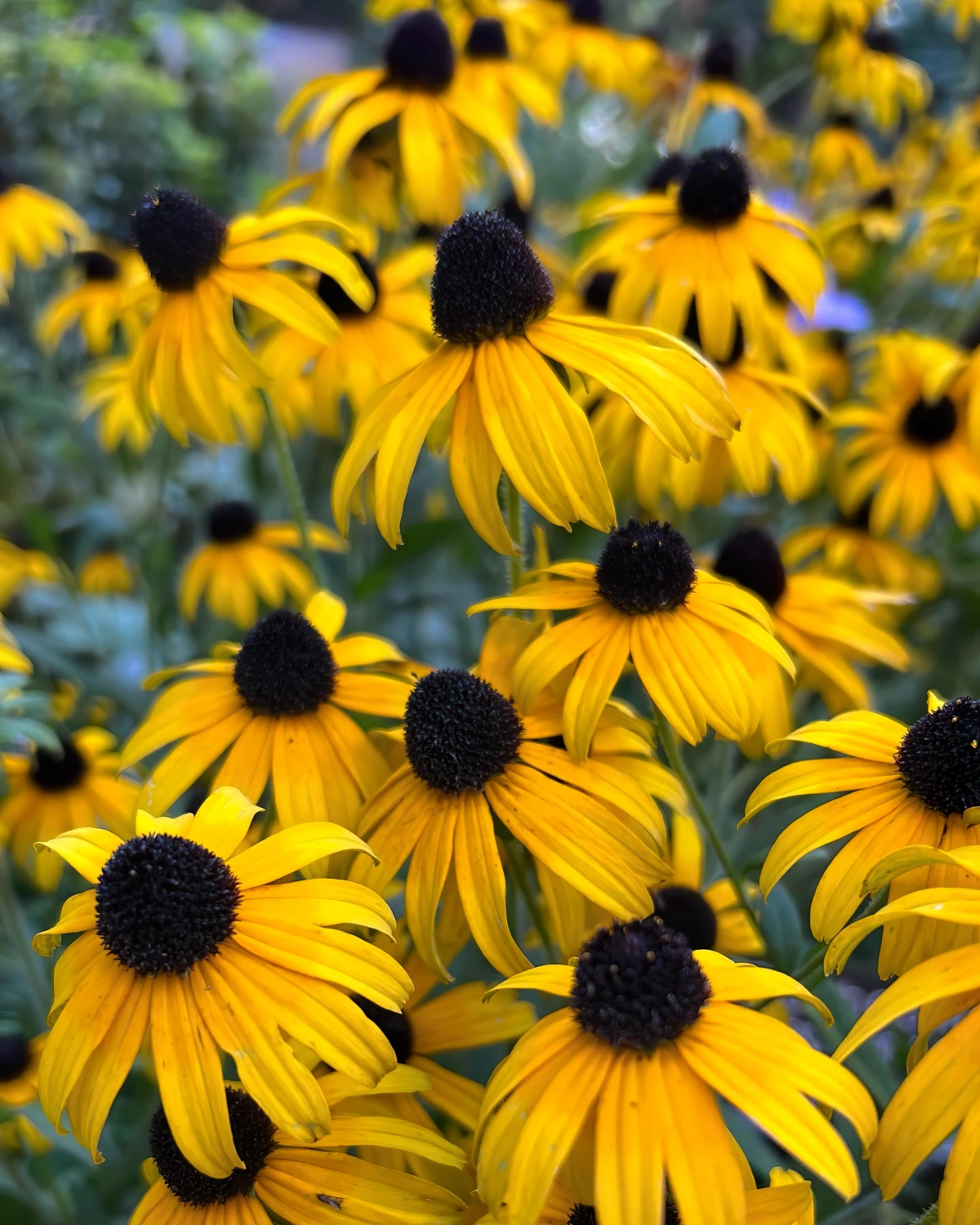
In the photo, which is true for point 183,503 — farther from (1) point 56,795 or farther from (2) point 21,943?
(2) point 21,943

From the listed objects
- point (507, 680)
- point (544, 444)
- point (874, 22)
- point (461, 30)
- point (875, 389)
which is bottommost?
point (507, 680)

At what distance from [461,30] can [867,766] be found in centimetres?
140

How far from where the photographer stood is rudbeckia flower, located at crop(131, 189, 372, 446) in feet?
2.99

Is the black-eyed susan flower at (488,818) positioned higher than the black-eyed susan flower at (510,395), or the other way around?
the black-eyed susan flower at (510,395)

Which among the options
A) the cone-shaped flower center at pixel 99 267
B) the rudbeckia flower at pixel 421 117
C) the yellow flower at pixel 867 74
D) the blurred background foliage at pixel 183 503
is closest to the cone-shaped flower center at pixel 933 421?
the blurred background foliage at pixel 183 503

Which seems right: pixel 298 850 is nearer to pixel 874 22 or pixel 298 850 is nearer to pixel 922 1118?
pixel 922 1118

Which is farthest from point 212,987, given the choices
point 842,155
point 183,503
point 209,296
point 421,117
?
point 842,155

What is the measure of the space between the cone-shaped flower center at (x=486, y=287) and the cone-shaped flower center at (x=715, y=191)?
0.38 meters

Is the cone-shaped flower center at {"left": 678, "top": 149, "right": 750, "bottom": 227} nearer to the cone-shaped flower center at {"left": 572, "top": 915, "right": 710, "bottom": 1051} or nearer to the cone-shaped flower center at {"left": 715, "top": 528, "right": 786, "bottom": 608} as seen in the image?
the cone-shaped flower center at {"left": 715, "top": 528, "right": 786, "bottom": 608}

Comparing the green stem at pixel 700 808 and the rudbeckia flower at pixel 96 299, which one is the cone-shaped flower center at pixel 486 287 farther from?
the rudbeckia flower at pixel 96 299

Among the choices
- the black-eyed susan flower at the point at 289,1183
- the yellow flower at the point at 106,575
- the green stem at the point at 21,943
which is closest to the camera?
the black-eyed susan flower at the point at 289,1183

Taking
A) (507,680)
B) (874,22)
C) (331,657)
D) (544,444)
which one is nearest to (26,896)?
(331,657)

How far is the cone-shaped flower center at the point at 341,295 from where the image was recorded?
4.05ft

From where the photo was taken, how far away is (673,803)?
76 cm
